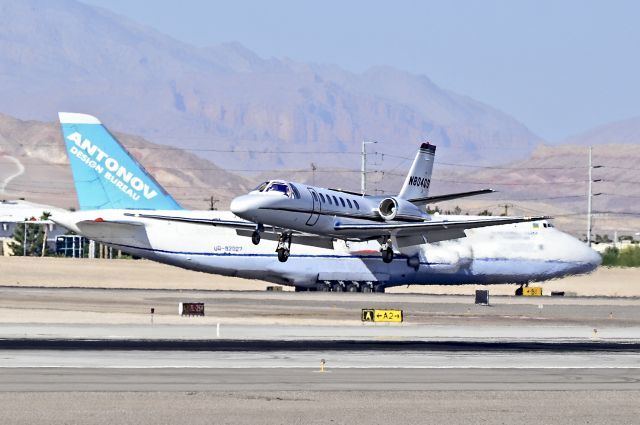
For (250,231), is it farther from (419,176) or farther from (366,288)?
(366,288)

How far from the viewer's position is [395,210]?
71.6 m

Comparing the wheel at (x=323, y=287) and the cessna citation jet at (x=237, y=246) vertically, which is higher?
the cessna citation jet at (x=237, y=246)

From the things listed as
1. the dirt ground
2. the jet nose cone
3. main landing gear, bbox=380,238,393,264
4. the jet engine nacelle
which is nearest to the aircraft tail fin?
the jet engine nacelle

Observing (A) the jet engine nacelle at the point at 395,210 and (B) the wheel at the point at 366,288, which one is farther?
(B) the wheel at the point at 366,288

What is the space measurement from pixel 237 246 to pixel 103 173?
10326mm

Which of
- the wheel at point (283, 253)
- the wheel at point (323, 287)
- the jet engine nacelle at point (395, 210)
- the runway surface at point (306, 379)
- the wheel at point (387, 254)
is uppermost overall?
the jet engine nacelle at point (395, 210)

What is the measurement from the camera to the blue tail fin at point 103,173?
8838cm

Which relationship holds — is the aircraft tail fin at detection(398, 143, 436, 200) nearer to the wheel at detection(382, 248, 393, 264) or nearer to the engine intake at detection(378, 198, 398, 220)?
the engine intake at detection(378, 198, 398, 220)

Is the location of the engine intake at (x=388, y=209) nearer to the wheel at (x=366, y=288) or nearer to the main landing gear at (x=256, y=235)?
the main landing gear at (x=256, y=235)

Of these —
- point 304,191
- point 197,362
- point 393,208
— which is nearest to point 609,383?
point 197,362

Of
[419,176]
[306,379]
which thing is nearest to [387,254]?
[419,176]

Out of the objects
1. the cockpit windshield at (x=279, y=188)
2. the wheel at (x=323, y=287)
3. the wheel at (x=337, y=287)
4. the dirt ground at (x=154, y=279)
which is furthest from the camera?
the dirt ground at (x=154, y=279)

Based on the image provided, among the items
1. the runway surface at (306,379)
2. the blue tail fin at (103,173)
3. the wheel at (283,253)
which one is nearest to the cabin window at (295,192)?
the wheel at (283,253)

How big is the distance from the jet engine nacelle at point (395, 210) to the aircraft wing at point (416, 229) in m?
0.46
